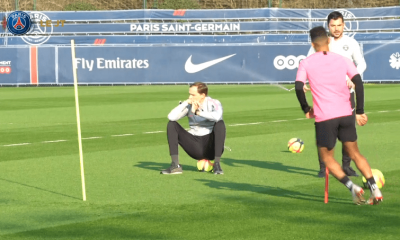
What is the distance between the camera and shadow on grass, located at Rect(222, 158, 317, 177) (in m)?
11.6

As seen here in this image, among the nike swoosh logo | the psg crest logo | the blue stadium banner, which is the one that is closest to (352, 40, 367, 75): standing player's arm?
the blue stadium banner

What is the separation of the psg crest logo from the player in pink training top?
1514 inches

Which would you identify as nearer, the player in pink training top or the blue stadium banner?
the player in pink training top

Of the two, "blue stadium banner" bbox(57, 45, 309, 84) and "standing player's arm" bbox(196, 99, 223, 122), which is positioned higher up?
"standing player's arm" bbox(196, 99, 223, 122)

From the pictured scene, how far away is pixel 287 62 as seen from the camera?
3747 centimetres

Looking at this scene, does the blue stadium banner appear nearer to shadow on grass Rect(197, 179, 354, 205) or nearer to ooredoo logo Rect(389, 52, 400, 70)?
ooredoo logo Rect(389, 52, 400, 70)

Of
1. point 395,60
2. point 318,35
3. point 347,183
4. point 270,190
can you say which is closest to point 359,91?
point 318,35

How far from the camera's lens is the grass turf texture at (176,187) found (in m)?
7.68

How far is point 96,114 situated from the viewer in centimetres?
2280

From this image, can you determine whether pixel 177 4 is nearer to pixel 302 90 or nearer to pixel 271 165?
pixel 271 165

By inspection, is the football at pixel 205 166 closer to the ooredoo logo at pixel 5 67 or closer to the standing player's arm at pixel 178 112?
the standing player's arm at pixel 178 112

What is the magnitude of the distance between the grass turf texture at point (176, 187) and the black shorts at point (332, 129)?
68 centimetres

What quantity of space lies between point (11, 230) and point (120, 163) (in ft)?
16.3

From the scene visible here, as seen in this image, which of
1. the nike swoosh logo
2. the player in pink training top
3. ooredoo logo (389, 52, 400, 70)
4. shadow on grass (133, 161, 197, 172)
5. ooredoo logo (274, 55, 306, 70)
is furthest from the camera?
the nike swoosh logo
